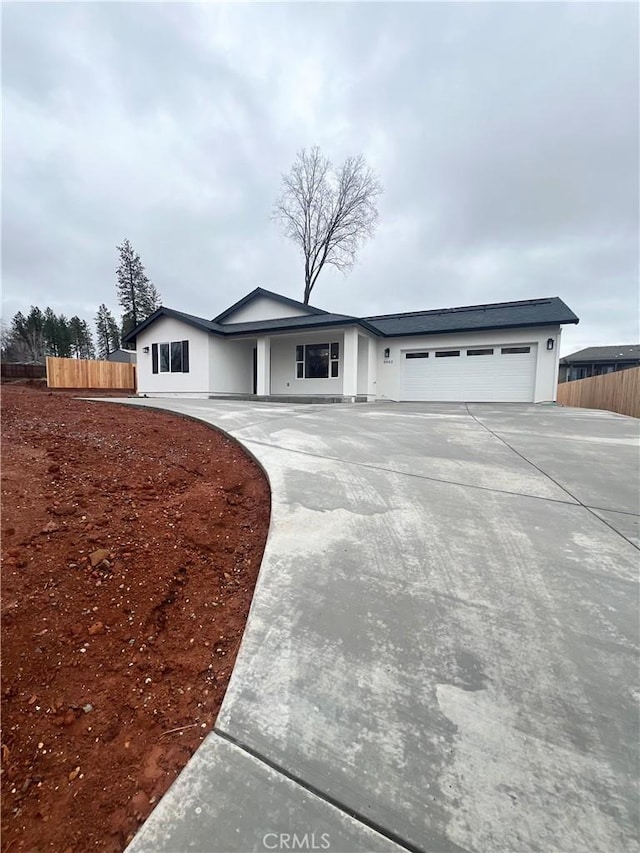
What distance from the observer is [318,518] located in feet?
9.30

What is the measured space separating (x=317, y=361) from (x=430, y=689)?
1370 cm

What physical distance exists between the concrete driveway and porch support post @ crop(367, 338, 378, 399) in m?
11.9

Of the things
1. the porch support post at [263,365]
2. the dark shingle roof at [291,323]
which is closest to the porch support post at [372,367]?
the dark shingle roof at [291,323]

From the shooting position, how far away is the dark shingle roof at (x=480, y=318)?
12.8 meters

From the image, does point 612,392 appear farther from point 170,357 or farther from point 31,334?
point 31,334

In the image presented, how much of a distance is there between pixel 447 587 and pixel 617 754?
887mm

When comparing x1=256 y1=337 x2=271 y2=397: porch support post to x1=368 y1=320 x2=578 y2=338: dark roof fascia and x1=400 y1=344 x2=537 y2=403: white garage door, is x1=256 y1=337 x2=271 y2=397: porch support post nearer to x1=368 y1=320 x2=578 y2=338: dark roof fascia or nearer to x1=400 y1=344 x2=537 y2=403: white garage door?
x1=368 y1=320 x2=578 y2=338: dark roof fascia

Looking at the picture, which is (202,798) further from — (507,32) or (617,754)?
(507,32)

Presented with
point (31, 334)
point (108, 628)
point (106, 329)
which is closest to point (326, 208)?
point (108, 628)

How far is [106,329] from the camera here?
52219 mm

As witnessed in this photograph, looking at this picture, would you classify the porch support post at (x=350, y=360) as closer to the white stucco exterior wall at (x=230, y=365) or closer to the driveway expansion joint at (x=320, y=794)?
the white stucco exterior wall at (x=230, y=365)

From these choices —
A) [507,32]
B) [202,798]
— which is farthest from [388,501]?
[507,32]

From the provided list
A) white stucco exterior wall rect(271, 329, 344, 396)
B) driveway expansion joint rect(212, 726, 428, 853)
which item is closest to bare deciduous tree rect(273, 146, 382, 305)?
white stucco exterior wall rect(271, 329, 344, 396)

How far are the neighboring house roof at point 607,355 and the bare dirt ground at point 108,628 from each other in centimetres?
3547
